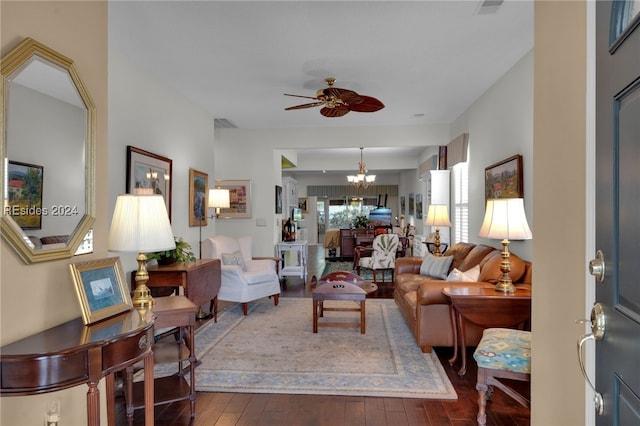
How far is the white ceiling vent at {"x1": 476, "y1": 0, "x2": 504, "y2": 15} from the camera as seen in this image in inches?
104

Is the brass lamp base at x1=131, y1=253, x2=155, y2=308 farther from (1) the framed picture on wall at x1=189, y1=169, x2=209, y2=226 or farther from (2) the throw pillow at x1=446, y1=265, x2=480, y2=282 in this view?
(1) the framed picture on wall at x1=189, y1=169, x2=209, y2=226

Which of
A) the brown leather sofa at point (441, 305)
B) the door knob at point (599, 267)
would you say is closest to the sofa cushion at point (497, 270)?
the brown leather sofa at point (441, 305)

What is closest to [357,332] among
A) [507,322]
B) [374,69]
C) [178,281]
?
[507,322]

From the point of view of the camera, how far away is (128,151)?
11.6 ft

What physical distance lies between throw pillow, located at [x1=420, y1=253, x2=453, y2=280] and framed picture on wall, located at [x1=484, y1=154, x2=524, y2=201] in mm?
923

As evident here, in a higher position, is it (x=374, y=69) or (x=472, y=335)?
(x=374, y=69)

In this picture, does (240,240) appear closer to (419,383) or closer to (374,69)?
(374,69)

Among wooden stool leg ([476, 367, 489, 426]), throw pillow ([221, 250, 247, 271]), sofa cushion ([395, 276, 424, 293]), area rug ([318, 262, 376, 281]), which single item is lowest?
area rug ([318, 262, 376, 281])

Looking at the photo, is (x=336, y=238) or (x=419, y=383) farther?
(x=336, y=238)

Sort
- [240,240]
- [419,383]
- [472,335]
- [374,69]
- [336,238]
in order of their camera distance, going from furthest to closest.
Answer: [336,238] → [240,240] → [374,69] → [472,335] → [419,383]

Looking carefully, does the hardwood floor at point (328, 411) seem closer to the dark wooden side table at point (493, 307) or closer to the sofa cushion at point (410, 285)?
the dark wooden side table at point (493, 307)

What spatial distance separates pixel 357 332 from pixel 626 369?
3.30 m

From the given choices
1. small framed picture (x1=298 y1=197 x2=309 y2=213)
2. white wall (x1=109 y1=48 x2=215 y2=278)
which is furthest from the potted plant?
small framed picture (x1=298 y1=197 x2=309 y2=213)

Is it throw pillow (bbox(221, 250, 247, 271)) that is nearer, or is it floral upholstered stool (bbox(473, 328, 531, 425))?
floral upholstered stool (bbox(473, 328, 531, 425))
